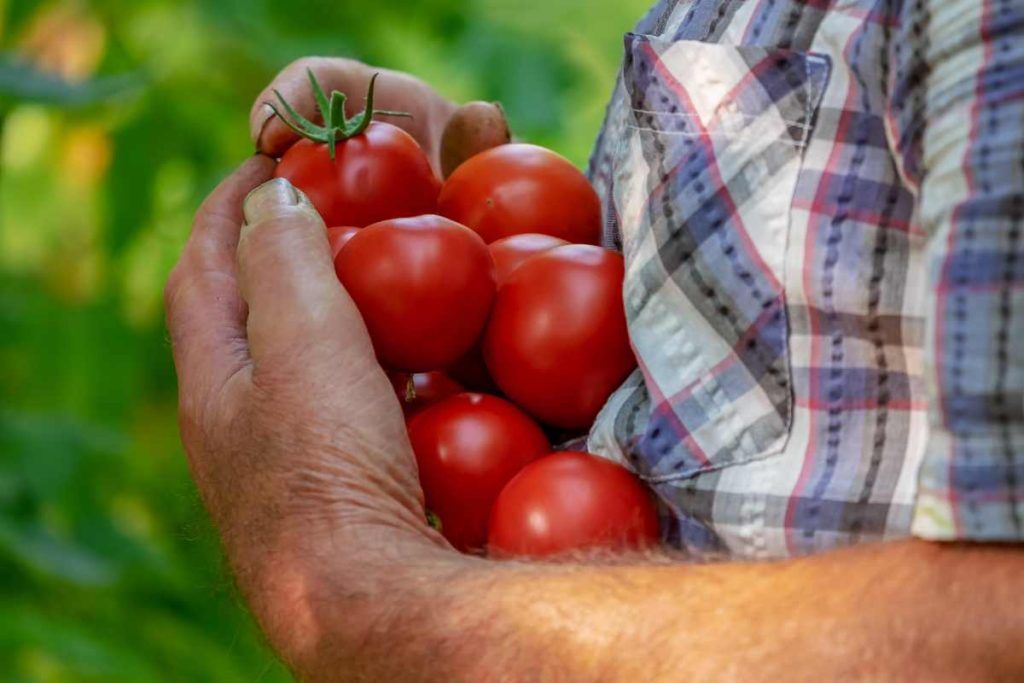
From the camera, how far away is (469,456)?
845 millimetres

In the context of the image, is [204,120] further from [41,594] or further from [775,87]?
[775,87]

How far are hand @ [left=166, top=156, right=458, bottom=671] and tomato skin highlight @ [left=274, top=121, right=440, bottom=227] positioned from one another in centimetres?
7

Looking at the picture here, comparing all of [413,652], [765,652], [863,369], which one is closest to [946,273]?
[863,369]

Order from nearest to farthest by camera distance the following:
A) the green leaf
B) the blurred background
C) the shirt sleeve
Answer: the shirt sleeve, the green leaf, the blurred background

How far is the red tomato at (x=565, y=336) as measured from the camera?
0.85 m

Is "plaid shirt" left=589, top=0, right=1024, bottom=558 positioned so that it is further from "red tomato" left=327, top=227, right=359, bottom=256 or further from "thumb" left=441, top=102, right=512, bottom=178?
"thumb" left=441, top=102, right=512, bottom=178

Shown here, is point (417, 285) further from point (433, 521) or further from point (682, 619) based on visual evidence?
point (682, 619)

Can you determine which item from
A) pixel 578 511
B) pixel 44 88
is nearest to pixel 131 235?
pixel 44 88

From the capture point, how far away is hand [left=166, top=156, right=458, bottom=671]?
79 cm

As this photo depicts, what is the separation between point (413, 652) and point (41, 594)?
47.5 inches

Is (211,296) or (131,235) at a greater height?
(211,296)

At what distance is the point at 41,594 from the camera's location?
1.79 metres

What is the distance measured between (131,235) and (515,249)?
109cm

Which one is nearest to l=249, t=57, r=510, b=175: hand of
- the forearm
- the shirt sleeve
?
the forearm
